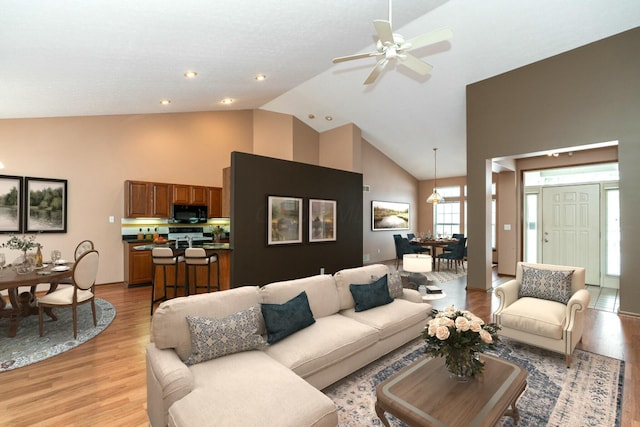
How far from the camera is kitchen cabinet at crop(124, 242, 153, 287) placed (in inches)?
241

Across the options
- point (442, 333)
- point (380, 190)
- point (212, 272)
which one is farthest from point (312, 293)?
point (380, 190)

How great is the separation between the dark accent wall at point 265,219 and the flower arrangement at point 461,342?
398 centimetres

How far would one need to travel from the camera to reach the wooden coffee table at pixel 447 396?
5.58 ft

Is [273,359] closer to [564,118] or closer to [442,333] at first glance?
[442,333]

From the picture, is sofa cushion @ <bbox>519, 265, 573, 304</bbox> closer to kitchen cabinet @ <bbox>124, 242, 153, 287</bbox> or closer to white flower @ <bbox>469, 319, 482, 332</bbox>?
white flower @ <bbox>469, 319, 482, 332</bbox>

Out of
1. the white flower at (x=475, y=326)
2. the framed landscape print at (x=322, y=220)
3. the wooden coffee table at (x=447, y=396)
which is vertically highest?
the framed landscape print at (x=322, y=220)

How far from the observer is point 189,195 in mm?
7191

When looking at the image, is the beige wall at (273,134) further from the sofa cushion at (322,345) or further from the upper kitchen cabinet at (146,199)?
the sofa cushion at (322,345)

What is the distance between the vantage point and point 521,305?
3508mm

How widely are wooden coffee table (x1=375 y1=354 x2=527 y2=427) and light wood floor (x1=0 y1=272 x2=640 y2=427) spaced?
0.99 metres

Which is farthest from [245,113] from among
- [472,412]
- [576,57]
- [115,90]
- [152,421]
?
[472,412]

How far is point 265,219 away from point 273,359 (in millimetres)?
3736

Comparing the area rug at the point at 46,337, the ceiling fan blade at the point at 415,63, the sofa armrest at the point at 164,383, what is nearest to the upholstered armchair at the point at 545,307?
the ceiling fan blade at the point at 415,63

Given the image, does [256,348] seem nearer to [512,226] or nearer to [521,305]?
[521,305]
